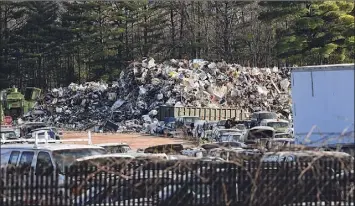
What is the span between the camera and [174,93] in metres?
53.5

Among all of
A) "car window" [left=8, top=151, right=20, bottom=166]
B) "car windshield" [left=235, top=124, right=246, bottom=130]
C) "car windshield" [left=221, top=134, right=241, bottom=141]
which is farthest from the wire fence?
"car windshield" [left=235, top=124, right=246, bottom=130]

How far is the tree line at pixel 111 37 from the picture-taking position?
83938 mm

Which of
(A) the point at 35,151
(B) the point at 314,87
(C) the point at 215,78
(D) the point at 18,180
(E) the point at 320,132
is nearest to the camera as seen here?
(D) the point at 18,180

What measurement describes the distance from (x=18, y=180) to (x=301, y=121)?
8.14 m

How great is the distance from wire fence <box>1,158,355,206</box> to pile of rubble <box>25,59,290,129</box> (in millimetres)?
39741

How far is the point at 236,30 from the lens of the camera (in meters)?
88.2

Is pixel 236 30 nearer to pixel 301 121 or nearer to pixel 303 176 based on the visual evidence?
pixel 301 121

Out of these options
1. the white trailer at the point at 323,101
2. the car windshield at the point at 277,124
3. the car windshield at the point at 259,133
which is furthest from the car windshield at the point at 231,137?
the white trailer at the point at 323,101

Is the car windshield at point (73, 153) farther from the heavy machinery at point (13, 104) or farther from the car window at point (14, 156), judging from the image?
the heavy machinery at point (13, 104)

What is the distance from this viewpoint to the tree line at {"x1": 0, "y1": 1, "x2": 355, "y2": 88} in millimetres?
83938

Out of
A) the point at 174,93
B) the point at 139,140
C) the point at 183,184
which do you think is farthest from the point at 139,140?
the point at 183,184

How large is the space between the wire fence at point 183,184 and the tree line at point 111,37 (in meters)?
Result: 69.7

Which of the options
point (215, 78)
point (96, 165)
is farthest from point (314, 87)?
point (215, 78)

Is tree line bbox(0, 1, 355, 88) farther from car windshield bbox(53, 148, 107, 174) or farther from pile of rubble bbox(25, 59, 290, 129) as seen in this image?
car windshield bbox(53, 148, 107, 174)
